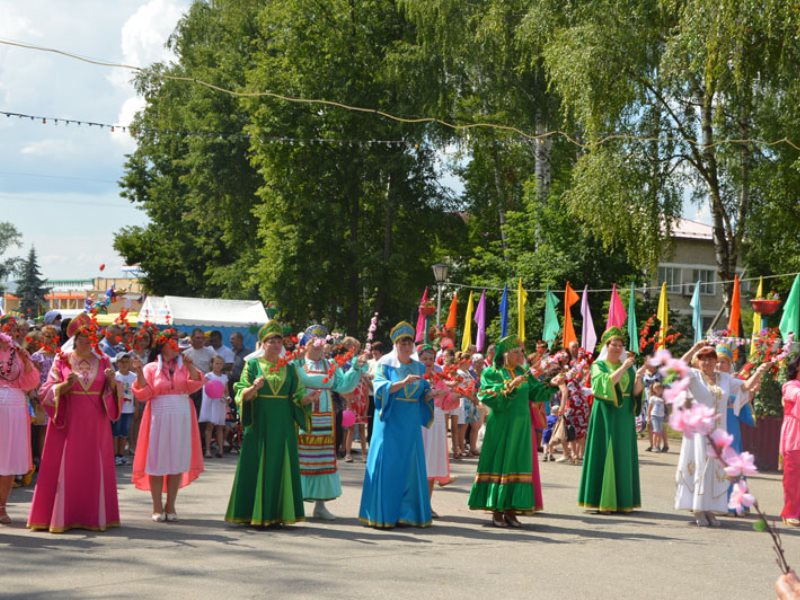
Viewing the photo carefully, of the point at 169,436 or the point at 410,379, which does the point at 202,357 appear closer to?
the point at 169,436

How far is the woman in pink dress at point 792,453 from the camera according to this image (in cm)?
1171

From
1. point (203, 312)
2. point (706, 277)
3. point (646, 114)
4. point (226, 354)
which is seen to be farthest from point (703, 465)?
point (706, 277)

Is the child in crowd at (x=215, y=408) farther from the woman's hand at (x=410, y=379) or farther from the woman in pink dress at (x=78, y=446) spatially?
the woman's hand at (x=410, y=379)

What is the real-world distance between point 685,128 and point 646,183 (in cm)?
204

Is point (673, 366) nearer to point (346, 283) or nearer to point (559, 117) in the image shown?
point (559, 117)

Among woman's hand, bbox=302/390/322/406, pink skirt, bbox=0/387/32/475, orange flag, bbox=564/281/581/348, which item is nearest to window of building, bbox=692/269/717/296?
orange flag, bbox=564/281/581/348

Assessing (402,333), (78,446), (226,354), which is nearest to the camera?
(78,446)

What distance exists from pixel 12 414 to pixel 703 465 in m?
6.90

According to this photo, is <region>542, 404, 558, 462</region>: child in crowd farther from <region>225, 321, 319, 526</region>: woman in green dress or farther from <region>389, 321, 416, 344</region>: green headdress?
<region>225, 321, 319, 526</region>: woman in green dress

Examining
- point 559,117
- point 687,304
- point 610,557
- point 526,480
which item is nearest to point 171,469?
point 526,480

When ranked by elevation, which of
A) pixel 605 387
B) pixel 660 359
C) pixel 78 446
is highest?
pixel 605 387

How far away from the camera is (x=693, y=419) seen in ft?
8.40

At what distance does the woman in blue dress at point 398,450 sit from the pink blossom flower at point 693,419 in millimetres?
7881

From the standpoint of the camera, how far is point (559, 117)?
3116 cm
